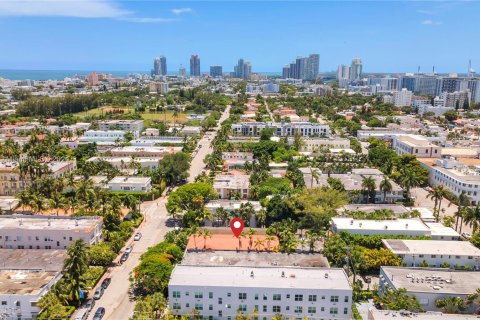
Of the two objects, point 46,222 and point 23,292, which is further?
point 46,222

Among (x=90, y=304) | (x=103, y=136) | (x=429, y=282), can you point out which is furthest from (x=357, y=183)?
(x=103, y=136)

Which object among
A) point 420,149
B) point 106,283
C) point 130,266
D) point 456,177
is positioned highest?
point 420,149

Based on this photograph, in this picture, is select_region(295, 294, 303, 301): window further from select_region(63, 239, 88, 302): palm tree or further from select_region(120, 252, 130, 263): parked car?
select_region(120, 252, 130, 263): parked car

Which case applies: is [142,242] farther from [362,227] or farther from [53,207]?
[362,227]

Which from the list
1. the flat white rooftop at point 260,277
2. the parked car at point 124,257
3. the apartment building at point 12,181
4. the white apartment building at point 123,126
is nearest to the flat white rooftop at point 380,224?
the flat white rooftop at point 260,277

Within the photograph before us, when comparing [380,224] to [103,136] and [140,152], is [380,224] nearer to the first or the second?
[140,152]

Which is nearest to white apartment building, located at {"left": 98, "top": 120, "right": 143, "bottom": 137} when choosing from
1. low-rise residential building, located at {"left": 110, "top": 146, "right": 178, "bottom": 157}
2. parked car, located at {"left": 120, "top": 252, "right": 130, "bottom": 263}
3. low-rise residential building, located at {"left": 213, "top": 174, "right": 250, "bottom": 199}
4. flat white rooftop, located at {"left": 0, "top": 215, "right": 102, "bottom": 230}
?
low-rise residential building, located at {"left": 110, "top": 146, "right": 178, "bottom": 157}

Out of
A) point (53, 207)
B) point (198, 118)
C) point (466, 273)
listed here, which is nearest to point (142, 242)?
point (53, 207)
